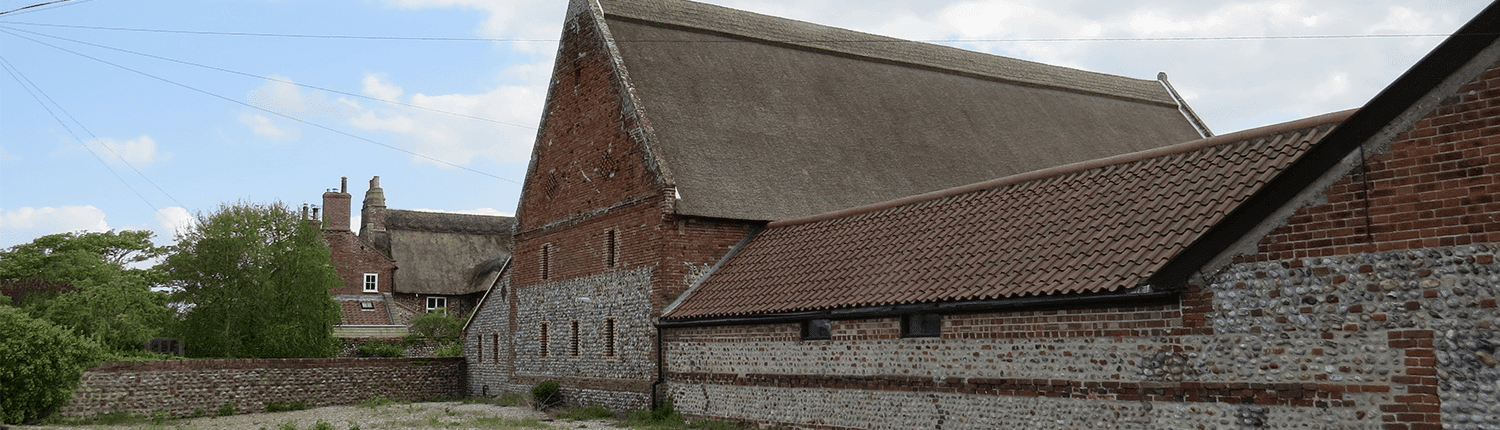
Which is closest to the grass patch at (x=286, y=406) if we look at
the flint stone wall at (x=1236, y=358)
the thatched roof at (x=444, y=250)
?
the flint stone wall at (x=1236, y=358)

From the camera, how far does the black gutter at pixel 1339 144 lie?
905cm

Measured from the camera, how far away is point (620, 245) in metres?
23.0

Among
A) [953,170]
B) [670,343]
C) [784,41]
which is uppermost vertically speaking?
[784,41]

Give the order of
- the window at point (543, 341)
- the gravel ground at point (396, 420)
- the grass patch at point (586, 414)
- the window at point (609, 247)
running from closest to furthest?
the gravel ground at point (396, 420) → the grass patch at point (586, 414) → the window at point (609, 247) → the window at point (543, 341)

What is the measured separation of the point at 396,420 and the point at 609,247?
5541mm

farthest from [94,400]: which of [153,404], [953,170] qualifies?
[953,170]

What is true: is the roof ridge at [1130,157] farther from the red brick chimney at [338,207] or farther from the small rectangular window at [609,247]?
the red brick chimney at [338,207]

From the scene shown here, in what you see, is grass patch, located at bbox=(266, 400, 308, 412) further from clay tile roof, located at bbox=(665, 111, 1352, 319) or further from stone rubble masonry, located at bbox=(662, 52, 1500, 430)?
stone rubble masonry, located at bbox=(662, 52, 1500, 430)

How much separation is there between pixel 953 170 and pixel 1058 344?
46.1ft

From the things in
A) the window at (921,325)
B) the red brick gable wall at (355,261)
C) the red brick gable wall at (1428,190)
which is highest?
the red brick gable wall at (355,261)

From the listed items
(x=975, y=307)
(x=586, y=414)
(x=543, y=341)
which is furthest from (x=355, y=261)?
(x=975, y=307)

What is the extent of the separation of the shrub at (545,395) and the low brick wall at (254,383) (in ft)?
20.6

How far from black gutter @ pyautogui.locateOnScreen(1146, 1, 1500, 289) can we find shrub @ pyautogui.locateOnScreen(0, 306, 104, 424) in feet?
66.4

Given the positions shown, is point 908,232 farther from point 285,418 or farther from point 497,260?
point 497,260
